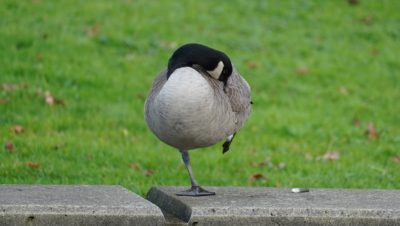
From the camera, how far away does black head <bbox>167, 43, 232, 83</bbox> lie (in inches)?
209

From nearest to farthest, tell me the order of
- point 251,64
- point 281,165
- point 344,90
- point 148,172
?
point 148,172 → point 281,165 → point 344,90 → point 251,64

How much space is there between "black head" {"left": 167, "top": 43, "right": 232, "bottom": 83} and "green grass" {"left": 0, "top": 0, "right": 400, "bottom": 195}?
2.06 meters

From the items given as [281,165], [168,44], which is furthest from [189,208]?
[168,44]

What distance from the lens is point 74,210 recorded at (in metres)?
4.77

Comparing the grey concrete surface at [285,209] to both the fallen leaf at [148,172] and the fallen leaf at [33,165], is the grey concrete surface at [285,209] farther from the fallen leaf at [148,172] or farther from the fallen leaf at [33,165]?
the fallen leaf at [33,165]

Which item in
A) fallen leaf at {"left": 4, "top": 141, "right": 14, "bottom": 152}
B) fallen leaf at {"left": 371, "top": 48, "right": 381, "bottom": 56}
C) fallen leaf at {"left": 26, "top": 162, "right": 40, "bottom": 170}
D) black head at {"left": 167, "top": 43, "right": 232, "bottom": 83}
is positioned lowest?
fallen leaf at {"left": 371, "top": 48, "right": 381, "bottom": 56}

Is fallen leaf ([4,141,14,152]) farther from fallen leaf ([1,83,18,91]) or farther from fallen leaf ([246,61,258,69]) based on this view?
fallen leaf ([246,61,258,69])

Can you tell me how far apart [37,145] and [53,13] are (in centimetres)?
627

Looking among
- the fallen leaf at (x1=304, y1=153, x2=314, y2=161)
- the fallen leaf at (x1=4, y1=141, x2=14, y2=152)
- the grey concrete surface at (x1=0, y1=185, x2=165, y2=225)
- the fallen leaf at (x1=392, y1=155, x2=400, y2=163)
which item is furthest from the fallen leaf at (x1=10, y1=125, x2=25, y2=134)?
the fallen leaf at (x1=392, y1=155, x2=400, y2=163)

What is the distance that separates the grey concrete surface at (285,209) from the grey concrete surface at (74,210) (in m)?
0.33

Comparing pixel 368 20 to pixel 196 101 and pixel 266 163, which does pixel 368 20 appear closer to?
pixel 266 163

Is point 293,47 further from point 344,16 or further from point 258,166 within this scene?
point 258,166

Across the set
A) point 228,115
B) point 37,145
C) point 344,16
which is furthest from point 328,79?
point 228,115

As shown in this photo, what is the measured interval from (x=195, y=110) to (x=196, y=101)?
66 millimetres
